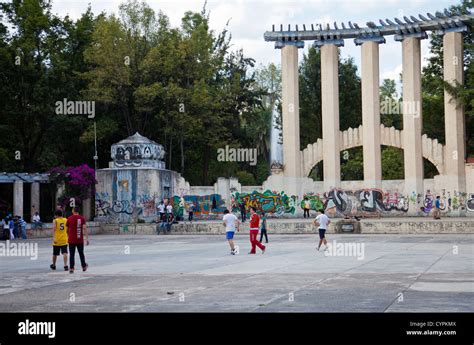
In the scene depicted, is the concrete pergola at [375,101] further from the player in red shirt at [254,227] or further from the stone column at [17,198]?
the player in red shirt at [254,227]

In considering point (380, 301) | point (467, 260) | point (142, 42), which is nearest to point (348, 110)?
point (142, 42)

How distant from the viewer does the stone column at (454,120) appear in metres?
53.6

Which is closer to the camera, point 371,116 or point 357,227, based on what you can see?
point 357,227

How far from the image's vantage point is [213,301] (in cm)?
1405

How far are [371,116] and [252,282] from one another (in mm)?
40752

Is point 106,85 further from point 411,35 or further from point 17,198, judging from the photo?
point 411,35

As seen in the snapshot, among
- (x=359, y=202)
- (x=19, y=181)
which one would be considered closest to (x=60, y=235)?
(x=19, y=181)

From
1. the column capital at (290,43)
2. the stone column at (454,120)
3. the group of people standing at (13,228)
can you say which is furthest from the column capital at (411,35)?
the group of people standing at (13,228)

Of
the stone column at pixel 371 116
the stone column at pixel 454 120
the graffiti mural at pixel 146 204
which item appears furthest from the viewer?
the stone column at pixel 371 116

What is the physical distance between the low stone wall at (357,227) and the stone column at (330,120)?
1309 centimetres

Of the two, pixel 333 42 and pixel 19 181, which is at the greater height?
pixel 333 42

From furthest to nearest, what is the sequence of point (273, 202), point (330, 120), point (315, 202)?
1. point (330, 120)
2. point (315, 202)
3. point (273, 202)

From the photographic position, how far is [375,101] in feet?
185
